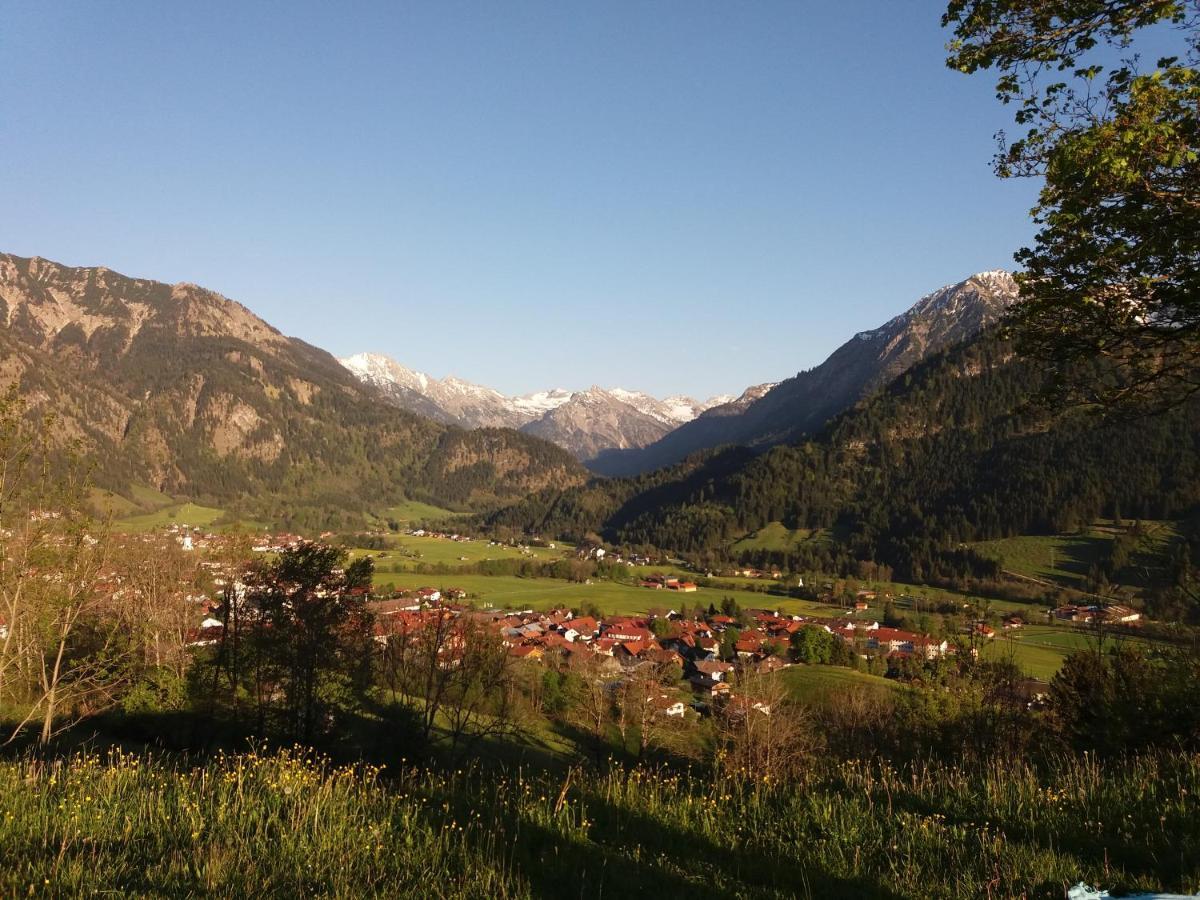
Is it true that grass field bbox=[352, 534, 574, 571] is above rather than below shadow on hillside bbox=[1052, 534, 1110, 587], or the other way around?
below

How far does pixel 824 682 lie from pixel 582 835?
6080 centimetres

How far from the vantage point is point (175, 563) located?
1366 inches

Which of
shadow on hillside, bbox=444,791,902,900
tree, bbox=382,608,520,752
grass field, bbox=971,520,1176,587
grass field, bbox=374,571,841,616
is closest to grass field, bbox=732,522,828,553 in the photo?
grass field, bbox=971,520,1176,587

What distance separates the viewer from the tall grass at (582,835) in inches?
175

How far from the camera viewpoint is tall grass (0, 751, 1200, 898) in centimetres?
445

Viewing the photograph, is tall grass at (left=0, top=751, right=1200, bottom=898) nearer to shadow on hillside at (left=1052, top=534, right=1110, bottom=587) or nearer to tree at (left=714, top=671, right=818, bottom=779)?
tree at (left=714, top=671, right=818, bottom=779)

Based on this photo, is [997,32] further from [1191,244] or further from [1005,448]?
[1005,448]

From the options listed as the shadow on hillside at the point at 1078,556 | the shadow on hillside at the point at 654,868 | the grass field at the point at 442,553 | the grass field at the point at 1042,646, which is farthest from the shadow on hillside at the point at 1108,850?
the shadow on hillside at the point at 1078,556

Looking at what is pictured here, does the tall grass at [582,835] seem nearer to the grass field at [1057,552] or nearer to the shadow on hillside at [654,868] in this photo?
the shadow on hillside at [654,868]

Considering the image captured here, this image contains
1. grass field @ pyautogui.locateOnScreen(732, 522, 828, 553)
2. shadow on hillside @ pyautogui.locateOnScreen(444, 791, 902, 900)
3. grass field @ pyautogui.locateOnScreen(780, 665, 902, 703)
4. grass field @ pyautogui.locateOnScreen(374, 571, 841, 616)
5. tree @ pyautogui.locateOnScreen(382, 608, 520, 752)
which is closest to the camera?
shadow on hillside @ pyautogui.locateOnScreen(444, 791, 902, 900)

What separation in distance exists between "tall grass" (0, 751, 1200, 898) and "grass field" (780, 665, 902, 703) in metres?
48.7

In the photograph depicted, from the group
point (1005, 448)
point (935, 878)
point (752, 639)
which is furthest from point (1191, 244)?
point (1005, 448)

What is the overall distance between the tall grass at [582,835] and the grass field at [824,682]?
160ft

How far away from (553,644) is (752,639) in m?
24.5
